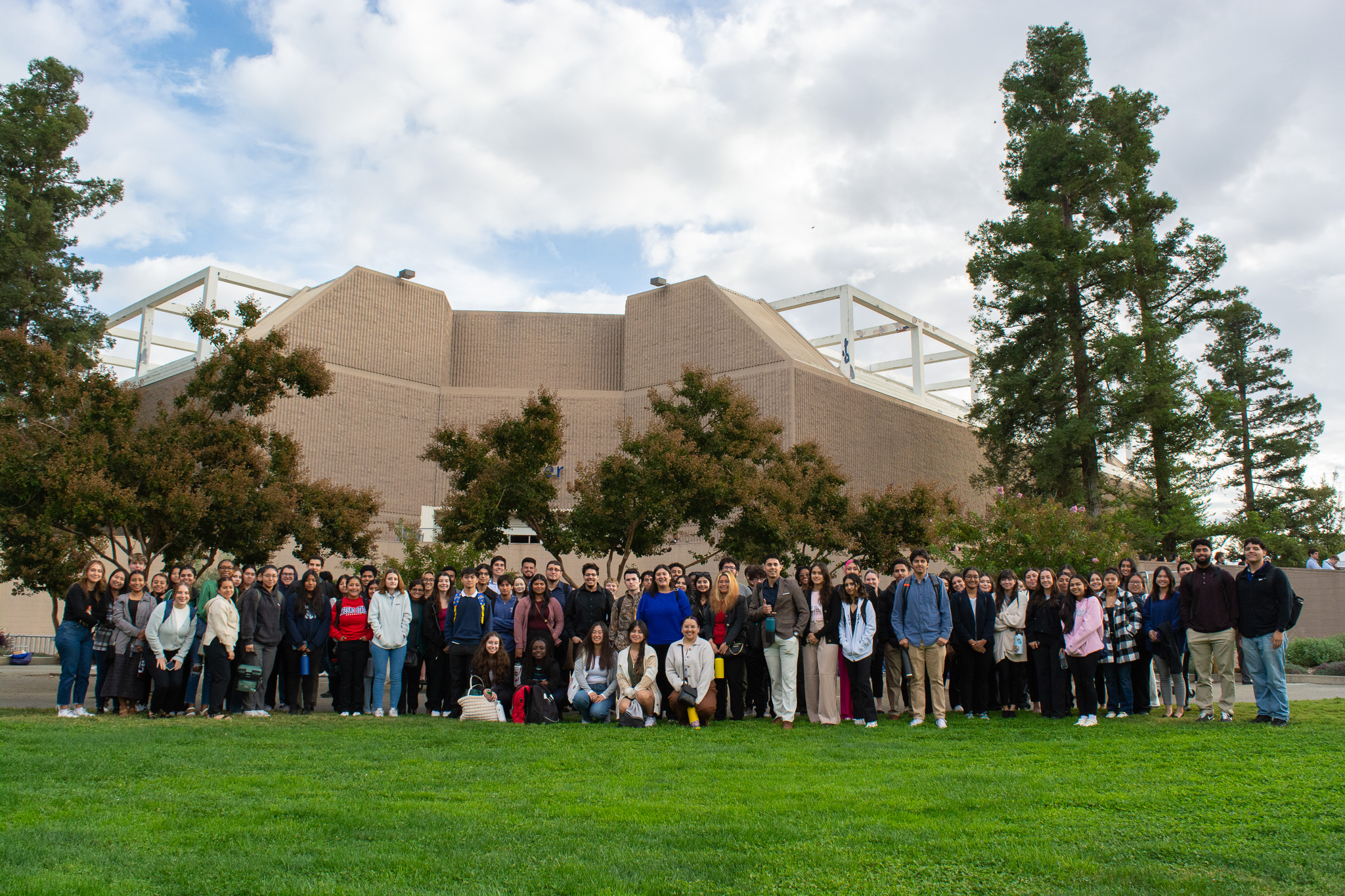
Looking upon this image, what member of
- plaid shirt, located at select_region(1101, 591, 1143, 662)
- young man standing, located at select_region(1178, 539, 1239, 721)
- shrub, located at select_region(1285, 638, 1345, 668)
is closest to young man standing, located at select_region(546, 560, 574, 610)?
plaid shirt, located at select_region(1101, 591, 1143, 662)

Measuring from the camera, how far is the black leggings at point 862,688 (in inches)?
400

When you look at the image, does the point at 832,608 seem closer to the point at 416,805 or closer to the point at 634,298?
the point at 416,805

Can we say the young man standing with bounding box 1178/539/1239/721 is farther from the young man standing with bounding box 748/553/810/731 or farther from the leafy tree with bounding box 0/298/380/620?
the leafy tree with bounding box 0/298/380/620

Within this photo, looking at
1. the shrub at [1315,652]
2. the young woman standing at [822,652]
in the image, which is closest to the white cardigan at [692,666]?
the young woman standing at [822,652]

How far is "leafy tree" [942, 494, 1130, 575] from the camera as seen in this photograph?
1850cm

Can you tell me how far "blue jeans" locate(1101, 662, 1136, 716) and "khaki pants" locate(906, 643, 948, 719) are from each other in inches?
74.3

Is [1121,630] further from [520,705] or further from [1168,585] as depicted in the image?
[520,705]

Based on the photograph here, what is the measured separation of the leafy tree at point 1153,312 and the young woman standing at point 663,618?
20.2m

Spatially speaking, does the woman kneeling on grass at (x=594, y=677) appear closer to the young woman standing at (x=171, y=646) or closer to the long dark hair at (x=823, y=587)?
the long dark hair at (x=823, y=587)

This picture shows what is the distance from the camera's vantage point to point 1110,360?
1063 inches

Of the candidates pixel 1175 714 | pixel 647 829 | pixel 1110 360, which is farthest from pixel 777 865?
pixel 1110 360

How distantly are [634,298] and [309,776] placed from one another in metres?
33.1

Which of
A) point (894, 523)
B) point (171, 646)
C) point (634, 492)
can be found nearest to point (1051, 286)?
point (894, 523)

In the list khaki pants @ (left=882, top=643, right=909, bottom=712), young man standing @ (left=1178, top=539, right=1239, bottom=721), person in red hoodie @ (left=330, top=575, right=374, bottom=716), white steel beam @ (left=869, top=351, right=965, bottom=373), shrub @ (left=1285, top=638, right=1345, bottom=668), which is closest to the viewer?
young man standing @ (left=1178, top=539, right=1239, bottom=721)
